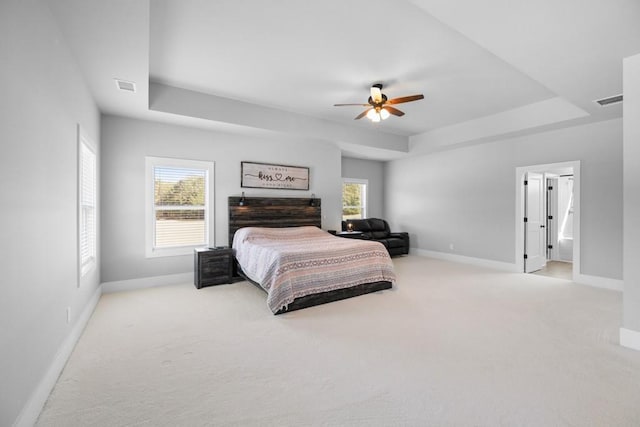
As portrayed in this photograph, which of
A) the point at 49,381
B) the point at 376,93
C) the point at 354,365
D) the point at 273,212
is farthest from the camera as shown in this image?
the point at 273,212

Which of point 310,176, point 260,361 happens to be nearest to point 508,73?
point 310,176

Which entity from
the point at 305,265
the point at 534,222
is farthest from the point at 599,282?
the point at 305,265

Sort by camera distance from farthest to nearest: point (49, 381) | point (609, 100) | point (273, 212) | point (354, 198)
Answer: point (354, 198), point (273, 212), point (609, 100), point (49, 381)

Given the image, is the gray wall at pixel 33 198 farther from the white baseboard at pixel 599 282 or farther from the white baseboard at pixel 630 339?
the white baseboard at pixel 599 282

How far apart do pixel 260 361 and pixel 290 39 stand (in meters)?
2.99

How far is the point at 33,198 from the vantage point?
1843 millimetres

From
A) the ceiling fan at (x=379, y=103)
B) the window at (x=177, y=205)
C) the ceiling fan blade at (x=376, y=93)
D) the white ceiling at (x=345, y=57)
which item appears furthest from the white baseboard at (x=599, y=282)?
the window at (x=177, y=205)

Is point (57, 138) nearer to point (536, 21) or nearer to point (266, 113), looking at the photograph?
point (266, 113)

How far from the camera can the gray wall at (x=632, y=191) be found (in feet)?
8.66

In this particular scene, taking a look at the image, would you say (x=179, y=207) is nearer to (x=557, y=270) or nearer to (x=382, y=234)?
(x=382, y=234)

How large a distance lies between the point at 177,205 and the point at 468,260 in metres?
5.87

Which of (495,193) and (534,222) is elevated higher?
(495,193)

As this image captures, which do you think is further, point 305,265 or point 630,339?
point 305,265

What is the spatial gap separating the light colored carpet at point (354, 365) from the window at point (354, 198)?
438 centimetres
